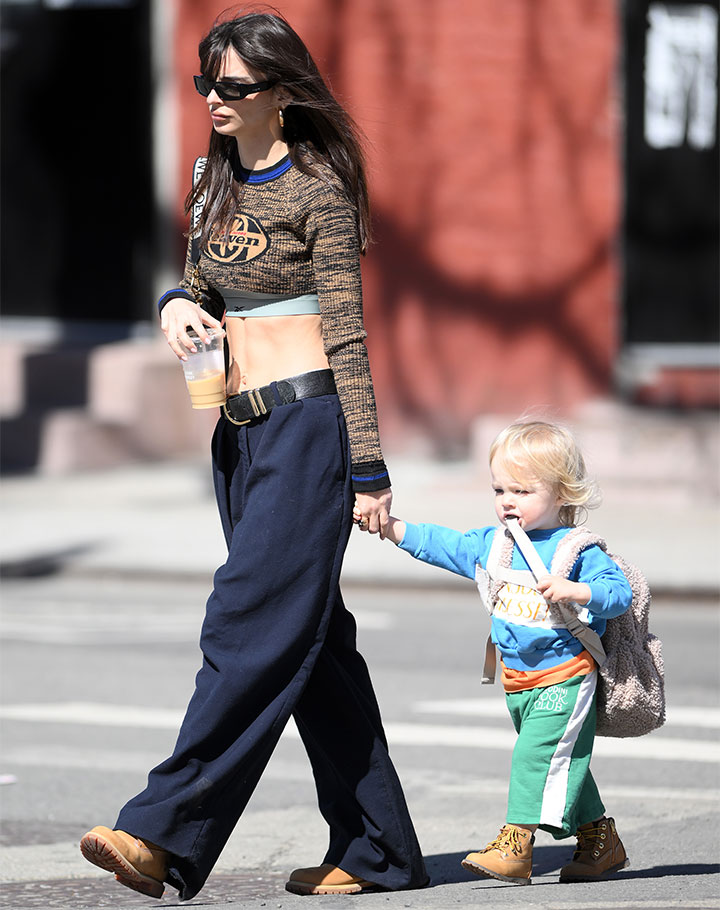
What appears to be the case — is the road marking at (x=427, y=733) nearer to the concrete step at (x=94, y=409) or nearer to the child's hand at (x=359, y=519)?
the child's hand at (x=359, y=519)

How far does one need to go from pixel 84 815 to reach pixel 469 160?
10.9 m

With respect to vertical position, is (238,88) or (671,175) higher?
(238,88)

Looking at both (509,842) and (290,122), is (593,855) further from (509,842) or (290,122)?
(290,122)

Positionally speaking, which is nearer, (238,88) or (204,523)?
(238,88)

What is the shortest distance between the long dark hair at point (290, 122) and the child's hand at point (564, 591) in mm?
942

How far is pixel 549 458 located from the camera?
420 cm

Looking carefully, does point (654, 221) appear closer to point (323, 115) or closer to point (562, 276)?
point (562, 276)

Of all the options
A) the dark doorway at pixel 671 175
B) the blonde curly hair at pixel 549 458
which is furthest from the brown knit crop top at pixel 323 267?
the dark doorway at pixel 671 175

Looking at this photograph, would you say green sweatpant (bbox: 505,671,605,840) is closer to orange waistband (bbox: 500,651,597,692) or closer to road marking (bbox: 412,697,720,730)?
orange waistband (bbox: 500,651,597,692)

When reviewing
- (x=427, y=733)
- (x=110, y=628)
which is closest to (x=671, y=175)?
(x=110, y=628)

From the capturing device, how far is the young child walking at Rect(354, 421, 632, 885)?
421 centimetres

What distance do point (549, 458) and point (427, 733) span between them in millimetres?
2606

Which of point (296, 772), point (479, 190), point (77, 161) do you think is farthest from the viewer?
point (77, 161)

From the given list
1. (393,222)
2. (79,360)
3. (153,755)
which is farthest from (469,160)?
(153,755)
